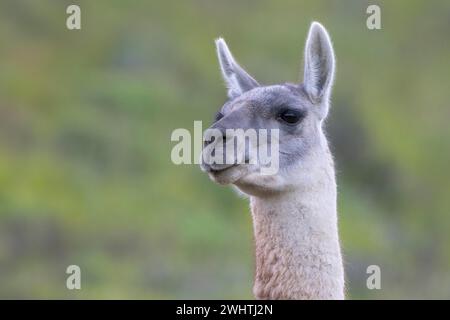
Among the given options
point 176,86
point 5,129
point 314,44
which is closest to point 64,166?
point 5,129

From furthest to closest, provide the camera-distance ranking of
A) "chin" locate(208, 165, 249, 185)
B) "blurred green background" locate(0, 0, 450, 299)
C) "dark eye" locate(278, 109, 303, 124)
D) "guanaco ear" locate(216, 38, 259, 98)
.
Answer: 1. "blurred green background" locate(0, 0, 450, 299)
2. "guanaco ear" locate(216, 38, 259, 98)
3. "dark eye" locate(278, 109, 303, 124)
4. "chin" locate(208, 165, 249, 185)

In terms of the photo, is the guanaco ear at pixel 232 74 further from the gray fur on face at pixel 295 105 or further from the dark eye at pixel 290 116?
the dark eye at pixel 290 116

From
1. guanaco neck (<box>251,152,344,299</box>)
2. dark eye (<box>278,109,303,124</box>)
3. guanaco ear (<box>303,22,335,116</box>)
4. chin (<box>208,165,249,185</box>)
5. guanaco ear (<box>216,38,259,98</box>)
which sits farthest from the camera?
guanaco ear (<box>216,38,259,98</box>)

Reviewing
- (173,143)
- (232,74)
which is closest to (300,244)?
(232,74)

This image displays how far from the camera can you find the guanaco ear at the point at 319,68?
10.3 meters

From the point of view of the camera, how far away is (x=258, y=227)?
1003 centimetres

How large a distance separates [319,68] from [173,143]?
17.0m

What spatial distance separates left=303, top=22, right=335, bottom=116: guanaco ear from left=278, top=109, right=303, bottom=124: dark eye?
0.92ft

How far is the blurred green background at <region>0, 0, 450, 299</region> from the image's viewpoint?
26.1 m

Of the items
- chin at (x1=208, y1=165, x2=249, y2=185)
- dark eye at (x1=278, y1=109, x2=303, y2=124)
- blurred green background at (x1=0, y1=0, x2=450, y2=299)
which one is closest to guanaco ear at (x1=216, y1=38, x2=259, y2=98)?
dark eye at (x1=278, y1=109, x2=303, y2=124)

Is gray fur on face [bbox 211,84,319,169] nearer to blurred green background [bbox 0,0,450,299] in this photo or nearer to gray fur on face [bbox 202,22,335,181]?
gray fur on face [bbox 202,22,335,181]

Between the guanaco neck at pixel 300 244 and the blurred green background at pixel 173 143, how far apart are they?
41.0ft

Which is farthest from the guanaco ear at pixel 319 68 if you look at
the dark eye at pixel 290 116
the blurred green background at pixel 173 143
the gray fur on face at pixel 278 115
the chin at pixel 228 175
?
the blurred green background at pixel 173 143

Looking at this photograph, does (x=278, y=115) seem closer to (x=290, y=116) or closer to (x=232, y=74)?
(x=290, y=116)
